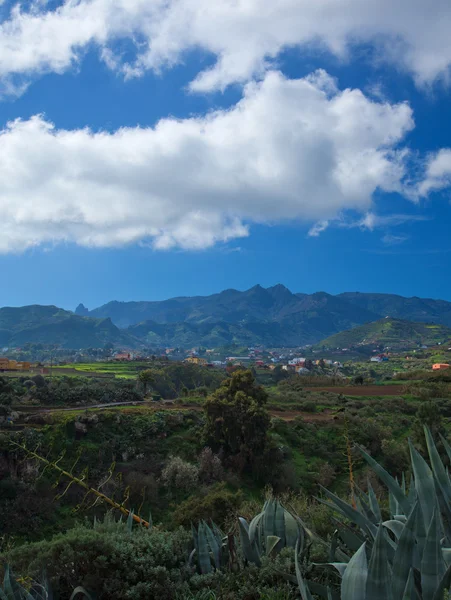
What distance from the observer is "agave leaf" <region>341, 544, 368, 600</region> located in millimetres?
3131

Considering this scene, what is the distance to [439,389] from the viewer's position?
41.5 m

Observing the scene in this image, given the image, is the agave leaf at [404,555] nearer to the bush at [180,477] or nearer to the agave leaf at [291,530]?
the agave leaf at [291,530]

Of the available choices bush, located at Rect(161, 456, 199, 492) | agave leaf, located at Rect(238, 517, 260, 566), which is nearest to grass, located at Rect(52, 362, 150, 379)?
bush, located at Rect(161, 456, 199, 492)

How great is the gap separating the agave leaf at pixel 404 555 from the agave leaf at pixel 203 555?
3.66 m

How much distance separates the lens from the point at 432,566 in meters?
3.03

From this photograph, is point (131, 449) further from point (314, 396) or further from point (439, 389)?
point (439, 389)

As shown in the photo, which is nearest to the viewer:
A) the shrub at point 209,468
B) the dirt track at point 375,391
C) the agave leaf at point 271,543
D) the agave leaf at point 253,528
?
the agave leaf at point 271,543

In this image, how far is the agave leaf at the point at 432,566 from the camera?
3.01 metres

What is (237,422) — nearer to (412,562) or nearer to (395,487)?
(395,487)

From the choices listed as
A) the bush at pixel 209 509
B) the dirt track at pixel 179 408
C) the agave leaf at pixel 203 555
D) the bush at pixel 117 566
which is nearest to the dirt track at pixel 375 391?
the dirt track at pixel 179 408

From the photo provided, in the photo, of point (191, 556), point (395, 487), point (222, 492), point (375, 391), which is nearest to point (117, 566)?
point (191, 556)

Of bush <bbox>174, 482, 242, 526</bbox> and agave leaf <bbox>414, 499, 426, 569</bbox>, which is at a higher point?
agave leaf <bbox>414, 499, 426, 569</bbox>

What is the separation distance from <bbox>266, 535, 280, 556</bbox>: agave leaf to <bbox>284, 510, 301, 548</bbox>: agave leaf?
24 centimetres

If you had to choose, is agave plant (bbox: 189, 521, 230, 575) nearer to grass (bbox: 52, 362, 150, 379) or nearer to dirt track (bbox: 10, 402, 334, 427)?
dirt track (bbox: 10, 402, 334, 427)
